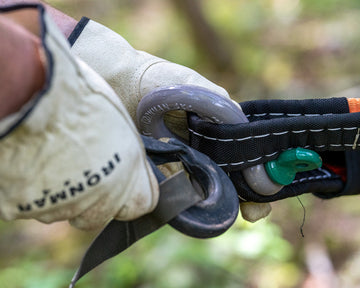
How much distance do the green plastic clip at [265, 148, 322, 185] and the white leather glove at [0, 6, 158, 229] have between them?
410 millimetres

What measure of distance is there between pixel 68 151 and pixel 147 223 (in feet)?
0.87

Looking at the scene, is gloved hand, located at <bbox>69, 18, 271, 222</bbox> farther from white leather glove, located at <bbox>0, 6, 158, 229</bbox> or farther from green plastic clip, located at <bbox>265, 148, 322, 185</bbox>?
white leather glove, located at <bbox>0, 6, 158, 229</bbox>

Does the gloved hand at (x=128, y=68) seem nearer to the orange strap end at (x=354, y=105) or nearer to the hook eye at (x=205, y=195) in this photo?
the hook eye at (x=205, y=195)

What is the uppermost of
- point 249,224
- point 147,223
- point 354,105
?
point 354,105

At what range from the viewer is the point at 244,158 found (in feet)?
3.29

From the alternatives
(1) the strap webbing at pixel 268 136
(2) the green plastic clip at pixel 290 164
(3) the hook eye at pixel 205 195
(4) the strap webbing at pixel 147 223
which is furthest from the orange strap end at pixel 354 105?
(4) the strap webbing at pixel 147 223

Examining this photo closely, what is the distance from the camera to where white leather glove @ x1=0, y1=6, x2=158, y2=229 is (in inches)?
23.7

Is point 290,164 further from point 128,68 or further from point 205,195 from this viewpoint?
point 128,68

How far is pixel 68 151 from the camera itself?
0.65m

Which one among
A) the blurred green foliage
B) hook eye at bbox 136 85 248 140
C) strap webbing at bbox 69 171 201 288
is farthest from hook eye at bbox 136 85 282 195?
the blurred green foliage

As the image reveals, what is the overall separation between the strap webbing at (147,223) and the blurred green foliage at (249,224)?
1722mm

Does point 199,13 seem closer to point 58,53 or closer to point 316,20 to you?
point 316,20

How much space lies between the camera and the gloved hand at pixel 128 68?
42.7 inches

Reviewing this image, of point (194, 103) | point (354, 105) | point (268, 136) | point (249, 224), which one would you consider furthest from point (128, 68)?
point (249, 224)
